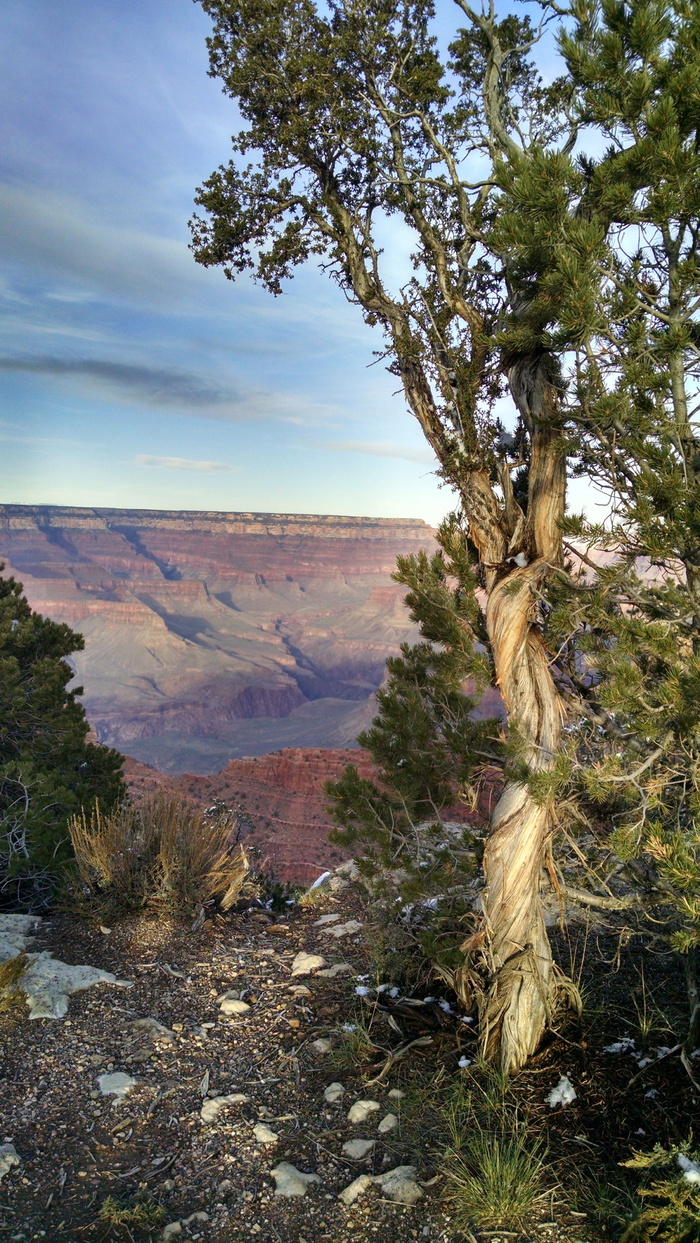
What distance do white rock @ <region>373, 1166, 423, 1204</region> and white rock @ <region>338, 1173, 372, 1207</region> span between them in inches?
1.4

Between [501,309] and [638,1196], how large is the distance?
158 inches

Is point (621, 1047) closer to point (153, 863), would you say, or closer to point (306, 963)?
point (306, 963)

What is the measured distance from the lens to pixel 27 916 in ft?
19.0

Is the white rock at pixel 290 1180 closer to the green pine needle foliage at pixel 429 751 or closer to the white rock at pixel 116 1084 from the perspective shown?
the white rock at pixel 116 1084

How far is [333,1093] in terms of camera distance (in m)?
3.61

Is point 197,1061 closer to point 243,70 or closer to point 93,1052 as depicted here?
point 93,1052

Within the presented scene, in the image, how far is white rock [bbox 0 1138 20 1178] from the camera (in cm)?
300

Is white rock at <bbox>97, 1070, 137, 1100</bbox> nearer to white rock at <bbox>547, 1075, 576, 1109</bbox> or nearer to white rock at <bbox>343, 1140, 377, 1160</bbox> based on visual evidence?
white rock at <bbox>343, 1140, 377, 1160</bbox>

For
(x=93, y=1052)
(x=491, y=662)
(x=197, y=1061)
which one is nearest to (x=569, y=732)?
(x=491, y=662)

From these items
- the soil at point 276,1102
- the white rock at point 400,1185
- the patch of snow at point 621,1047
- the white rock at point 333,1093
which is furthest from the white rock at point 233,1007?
the patch of snow at point 621,1047

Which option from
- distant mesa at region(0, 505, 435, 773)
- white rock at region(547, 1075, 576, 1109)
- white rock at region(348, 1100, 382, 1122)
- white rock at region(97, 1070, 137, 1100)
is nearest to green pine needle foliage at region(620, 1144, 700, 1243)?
white rock at region(547, 1075, 576, 1109)

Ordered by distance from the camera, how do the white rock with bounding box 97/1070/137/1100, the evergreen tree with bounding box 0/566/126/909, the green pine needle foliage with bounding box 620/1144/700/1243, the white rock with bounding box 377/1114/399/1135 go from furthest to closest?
the evergreen tree with bounding box 0/566/126/909, the white rock with bounding box 97/1070/137/1100, the white rock with bounding box 377/1114/399/1135, the green pine needle foliage with bounding box 620/1144/700/1243

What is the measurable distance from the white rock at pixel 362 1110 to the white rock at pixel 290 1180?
40 centimetres

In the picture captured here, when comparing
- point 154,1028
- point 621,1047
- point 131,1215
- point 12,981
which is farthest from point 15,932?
point 621,1047
